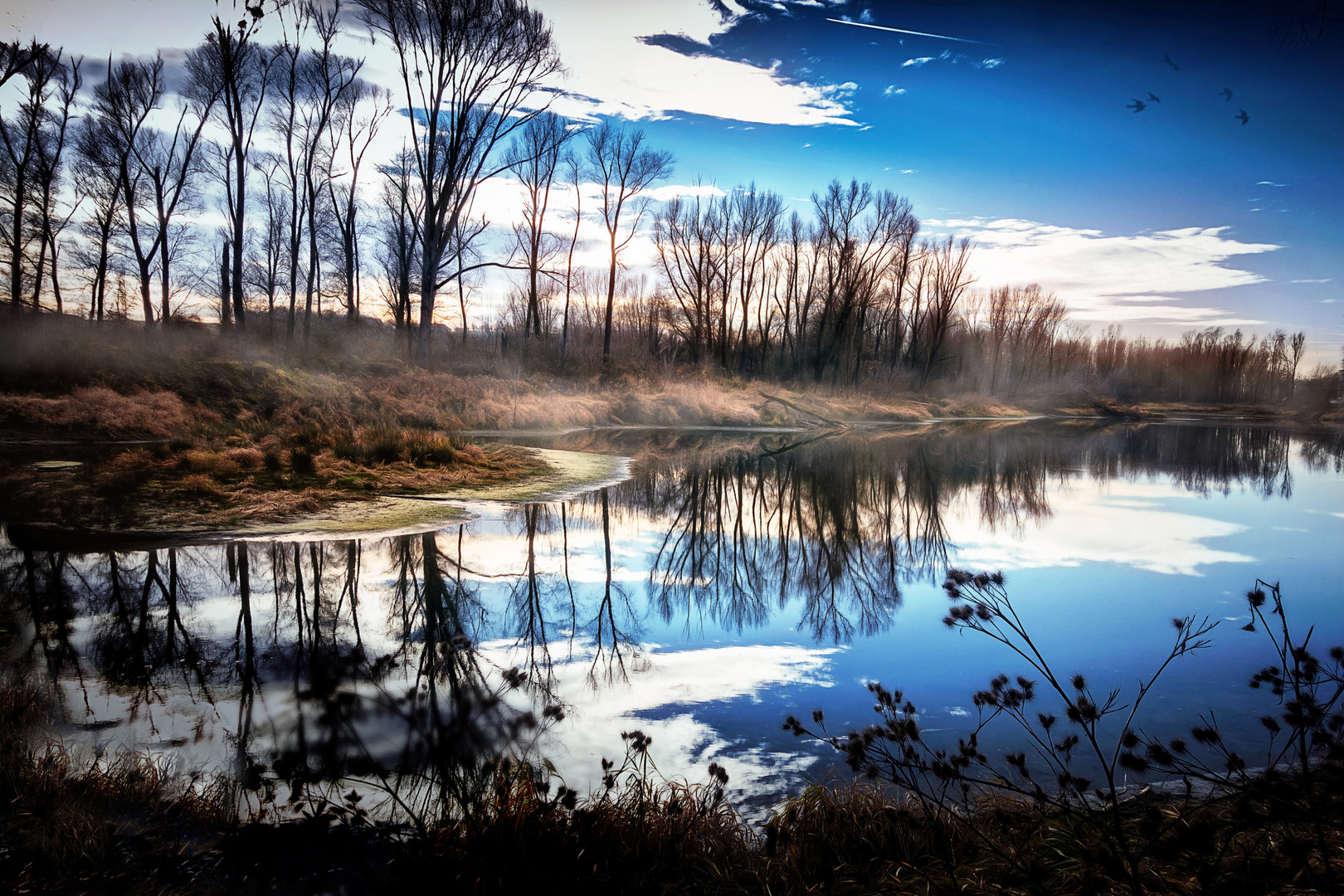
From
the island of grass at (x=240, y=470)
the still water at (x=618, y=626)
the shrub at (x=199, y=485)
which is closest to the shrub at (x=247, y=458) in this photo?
the island of grass at (x=240, y=470)

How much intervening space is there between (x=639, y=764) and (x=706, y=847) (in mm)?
794

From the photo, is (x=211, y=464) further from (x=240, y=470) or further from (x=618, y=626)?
(x=618, y=626)

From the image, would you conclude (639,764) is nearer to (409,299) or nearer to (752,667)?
(752,667)

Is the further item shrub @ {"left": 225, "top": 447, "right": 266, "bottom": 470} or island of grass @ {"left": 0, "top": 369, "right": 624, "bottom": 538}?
shrub @ {"left": 225, "top": 447, "right": 266, "bottom": 470}

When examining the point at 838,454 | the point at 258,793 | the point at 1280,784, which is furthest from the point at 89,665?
the point at 838,454

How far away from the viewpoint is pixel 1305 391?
7256 cm

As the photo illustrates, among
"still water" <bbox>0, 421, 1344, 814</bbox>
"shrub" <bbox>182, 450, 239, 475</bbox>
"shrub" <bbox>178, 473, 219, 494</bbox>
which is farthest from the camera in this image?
"shrub" <bbox>182, 450, 239, 475</bbox>

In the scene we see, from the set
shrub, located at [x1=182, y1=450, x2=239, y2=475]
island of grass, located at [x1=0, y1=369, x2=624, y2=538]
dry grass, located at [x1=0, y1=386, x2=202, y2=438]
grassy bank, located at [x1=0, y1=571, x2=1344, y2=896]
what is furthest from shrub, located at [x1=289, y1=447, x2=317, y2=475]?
grassy bank, located at [x1=0, y1=571, x2=1344, y2=896]

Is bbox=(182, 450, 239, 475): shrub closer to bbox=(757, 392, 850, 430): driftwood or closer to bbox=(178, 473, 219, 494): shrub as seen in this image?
bbox=(178, 473, 219, 494): shrub

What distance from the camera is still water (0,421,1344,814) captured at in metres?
4.08

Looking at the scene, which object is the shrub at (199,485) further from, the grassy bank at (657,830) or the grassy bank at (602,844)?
the grassy bank at (602,844)

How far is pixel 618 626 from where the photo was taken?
20.2 ft

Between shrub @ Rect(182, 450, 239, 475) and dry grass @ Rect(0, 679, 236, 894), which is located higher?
shrub @ Rect(182, 450, 239, 475)

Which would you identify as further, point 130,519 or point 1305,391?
point 1305,391
